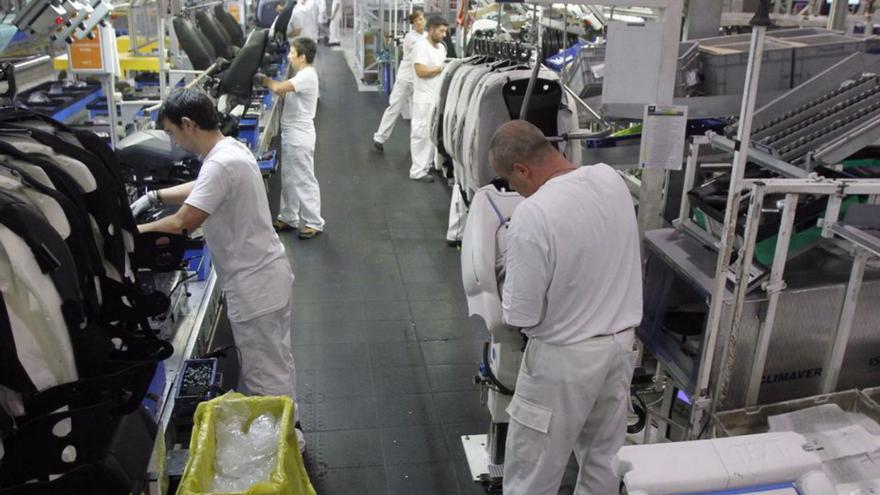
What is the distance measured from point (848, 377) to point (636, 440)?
110cm

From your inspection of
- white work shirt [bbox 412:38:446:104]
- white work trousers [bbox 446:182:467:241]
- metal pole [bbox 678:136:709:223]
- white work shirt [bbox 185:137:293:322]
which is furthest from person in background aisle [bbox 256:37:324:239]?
metal pole [bbox 678:136:709:223]

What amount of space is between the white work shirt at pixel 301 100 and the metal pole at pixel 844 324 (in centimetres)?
456

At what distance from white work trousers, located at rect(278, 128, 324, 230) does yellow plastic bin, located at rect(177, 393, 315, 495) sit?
3802 mm

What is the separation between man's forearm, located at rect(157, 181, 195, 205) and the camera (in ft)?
11.1

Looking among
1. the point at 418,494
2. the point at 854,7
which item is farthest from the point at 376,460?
the point at 854,7

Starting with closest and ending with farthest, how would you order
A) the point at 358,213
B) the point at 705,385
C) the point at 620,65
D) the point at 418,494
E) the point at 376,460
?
the point at 705,385 < the point at 620,65 < the point at 418,494 < the point at 376,460 < the point at 358,213

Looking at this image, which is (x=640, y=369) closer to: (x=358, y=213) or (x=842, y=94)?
(x=842, y=94)

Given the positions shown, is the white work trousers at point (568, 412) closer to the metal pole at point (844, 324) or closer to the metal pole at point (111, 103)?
the metal pole at point (844, 324)

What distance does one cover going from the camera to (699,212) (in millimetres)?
3260

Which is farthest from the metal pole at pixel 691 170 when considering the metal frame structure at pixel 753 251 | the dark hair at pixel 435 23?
the dark hair at pixel 435 23

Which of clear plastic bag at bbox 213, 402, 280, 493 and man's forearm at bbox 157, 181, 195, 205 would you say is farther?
man's forearm at bbox 157, 181, 195, 205

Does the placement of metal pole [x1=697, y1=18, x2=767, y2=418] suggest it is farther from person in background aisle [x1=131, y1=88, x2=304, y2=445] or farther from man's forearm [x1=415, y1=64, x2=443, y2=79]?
man's forearm [x1=415, y1=64, x2=443, y2=79]

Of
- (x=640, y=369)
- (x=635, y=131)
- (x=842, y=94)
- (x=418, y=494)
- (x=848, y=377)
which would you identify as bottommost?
(x=418, y=494)

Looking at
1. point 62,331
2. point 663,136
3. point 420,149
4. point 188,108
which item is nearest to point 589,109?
point 663,136
